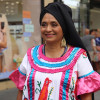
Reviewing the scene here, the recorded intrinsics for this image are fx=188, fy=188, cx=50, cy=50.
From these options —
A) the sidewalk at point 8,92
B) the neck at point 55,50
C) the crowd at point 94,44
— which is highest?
the neck at point 55,50

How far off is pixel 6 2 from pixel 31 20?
3.05ft

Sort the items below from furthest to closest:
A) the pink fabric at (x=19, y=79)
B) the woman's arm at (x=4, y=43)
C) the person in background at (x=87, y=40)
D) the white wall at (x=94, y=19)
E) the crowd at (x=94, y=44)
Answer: the white wall at (x=94, y=19), the crowd at (x=94, y=44), the person in background at (x=87, y=40), the woman's arm at (x=4, y=43), the pink fabric at (x=19, y=79)

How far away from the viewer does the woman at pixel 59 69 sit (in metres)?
1.57

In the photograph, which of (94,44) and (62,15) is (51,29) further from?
(94,44)

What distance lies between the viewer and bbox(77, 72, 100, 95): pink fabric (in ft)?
5.16

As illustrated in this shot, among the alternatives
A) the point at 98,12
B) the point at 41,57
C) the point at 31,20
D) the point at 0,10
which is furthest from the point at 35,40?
the point at 41,57

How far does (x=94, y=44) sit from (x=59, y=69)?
5837 millimetres

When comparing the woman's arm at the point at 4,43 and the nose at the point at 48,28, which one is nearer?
the nose at the point at 48,28

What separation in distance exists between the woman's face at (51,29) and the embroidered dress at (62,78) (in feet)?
0.58

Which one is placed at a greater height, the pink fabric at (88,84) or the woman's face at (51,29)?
the woman's face at (51,29)

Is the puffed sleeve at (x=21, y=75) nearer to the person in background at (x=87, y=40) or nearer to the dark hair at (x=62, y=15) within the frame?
the dark hair at (x=62, y=15)

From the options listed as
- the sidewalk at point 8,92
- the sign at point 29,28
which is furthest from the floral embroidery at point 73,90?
the sign at point 29,28

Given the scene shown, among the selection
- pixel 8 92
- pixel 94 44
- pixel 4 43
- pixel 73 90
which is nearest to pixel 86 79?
pixel 73 90

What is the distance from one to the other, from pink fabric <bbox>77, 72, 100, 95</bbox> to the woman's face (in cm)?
43
